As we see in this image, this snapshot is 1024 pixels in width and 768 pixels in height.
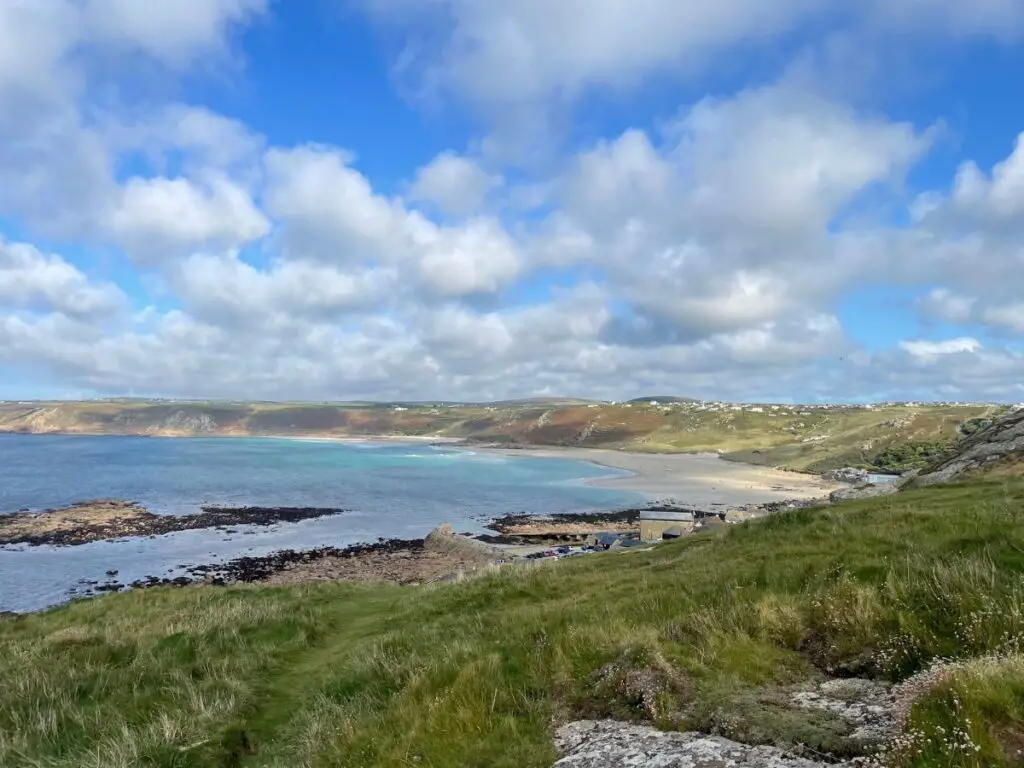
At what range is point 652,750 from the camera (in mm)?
5801

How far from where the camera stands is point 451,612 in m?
17.0

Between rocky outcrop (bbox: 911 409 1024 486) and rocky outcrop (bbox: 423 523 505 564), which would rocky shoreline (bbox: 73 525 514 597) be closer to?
rocky outcrop (bbox: 423 523 505 564)

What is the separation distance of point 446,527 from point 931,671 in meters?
58.1

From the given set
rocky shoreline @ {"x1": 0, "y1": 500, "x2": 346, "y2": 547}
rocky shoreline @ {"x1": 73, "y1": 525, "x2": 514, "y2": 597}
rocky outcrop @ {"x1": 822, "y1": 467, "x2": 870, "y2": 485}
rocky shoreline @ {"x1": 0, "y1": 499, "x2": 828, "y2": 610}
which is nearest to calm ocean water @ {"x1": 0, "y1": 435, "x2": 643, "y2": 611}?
rocky shoreline @ {"x1": 73, "y1": 525, "x2": 514, "y2": 597}

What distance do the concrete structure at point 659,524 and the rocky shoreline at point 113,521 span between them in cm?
4273

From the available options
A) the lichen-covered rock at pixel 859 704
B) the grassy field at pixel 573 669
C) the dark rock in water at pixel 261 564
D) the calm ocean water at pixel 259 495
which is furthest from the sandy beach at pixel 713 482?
the lichen-covered rock at pixel 859 704

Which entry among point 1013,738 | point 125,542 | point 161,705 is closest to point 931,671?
point 1013,738

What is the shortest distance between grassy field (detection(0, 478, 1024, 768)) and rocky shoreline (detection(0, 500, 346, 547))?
55806mm

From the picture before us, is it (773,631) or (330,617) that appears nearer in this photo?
(773,631)

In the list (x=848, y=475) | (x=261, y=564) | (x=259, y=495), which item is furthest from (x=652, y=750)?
(x=848, y=475)

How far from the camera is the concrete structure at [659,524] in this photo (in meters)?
52.7

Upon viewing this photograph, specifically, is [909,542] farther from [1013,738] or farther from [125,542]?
[125,542]

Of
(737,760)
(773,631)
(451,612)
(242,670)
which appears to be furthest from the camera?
(451,612)

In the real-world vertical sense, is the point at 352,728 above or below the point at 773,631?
below
